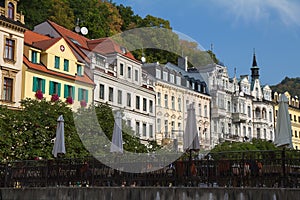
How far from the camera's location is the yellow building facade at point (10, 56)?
35.5m

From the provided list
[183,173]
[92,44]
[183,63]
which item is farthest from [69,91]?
[183,63]

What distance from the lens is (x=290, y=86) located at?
109875 millimetres

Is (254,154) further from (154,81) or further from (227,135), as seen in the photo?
(227,135)

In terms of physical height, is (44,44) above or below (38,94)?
above

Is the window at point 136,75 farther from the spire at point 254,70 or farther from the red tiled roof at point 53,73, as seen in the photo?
the spire at point 254,70

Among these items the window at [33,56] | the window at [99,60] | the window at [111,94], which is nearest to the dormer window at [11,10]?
the window at [33,56]

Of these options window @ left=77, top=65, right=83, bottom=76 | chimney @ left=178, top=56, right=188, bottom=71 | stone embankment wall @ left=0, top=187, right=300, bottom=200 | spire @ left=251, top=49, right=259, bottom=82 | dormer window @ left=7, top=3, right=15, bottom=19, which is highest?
spire @ left=251, top=49, right=259, bottom=82

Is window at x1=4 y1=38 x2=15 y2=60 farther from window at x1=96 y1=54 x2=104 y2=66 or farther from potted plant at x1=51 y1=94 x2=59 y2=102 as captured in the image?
window at x1=96 y1=54 x2=104 y2=66

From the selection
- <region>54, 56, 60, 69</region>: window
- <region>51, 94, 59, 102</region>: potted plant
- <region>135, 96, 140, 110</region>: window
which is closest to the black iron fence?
<region>51, 94, 59, 102</region>: potted plant

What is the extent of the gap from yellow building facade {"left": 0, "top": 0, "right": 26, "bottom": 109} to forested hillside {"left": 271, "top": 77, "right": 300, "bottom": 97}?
75903 millimetres

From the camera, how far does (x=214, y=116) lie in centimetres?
6294

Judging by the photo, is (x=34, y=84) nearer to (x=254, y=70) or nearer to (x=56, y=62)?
(x=56, y=62)

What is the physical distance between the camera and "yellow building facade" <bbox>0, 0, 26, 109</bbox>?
116 feet

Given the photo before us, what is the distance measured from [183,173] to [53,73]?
24.0 meters
